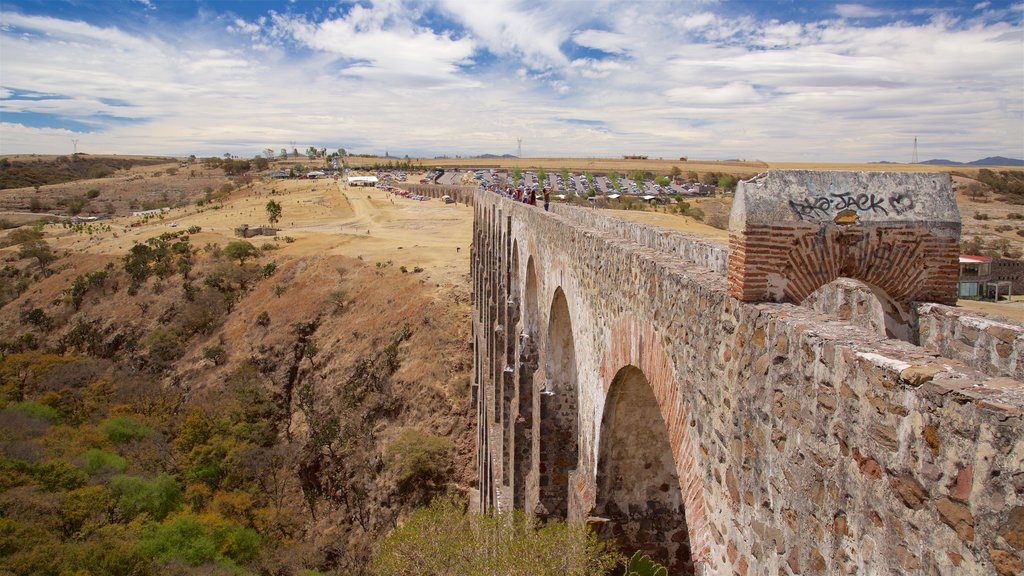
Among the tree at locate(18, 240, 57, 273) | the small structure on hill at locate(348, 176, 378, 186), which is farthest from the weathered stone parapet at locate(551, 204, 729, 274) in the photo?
the small structure on hill at locate(348, 176, 378, 186)

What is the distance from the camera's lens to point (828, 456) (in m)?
2.81

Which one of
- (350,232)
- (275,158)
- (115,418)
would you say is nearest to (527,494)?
(115,418)

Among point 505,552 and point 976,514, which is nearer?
point 976,514

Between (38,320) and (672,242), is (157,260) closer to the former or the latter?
(38,320)

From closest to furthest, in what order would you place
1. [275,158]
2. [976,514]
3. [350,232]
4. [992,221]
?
[976,514]
[992,221]
[350,232]
[275,158]

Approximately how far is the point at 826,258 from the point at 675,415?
Answer: 5.07 ft

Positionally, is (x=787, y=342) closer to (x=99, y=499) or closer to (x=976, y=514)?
(x=976, y=514)

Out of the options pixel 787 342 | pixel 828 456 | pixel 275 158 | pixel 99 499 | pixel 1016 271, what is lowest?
pixel 99 499

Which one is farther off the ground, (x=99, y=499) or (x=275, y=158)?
(x=275, y=158)

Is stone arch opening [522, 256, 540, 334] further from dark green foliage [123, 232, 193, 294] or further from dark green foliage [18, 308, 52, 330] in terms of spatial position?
dark green foliage [18, 308, 52, 330]

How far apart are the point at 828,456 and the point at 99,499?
2326 centimetres

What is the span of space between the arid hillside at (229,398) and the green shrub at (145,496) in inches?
2.9

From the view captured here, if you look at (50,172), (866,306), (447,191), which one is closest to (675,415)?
(866,306)

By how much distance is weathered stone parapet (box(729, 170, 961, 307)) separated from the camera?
146 inches
